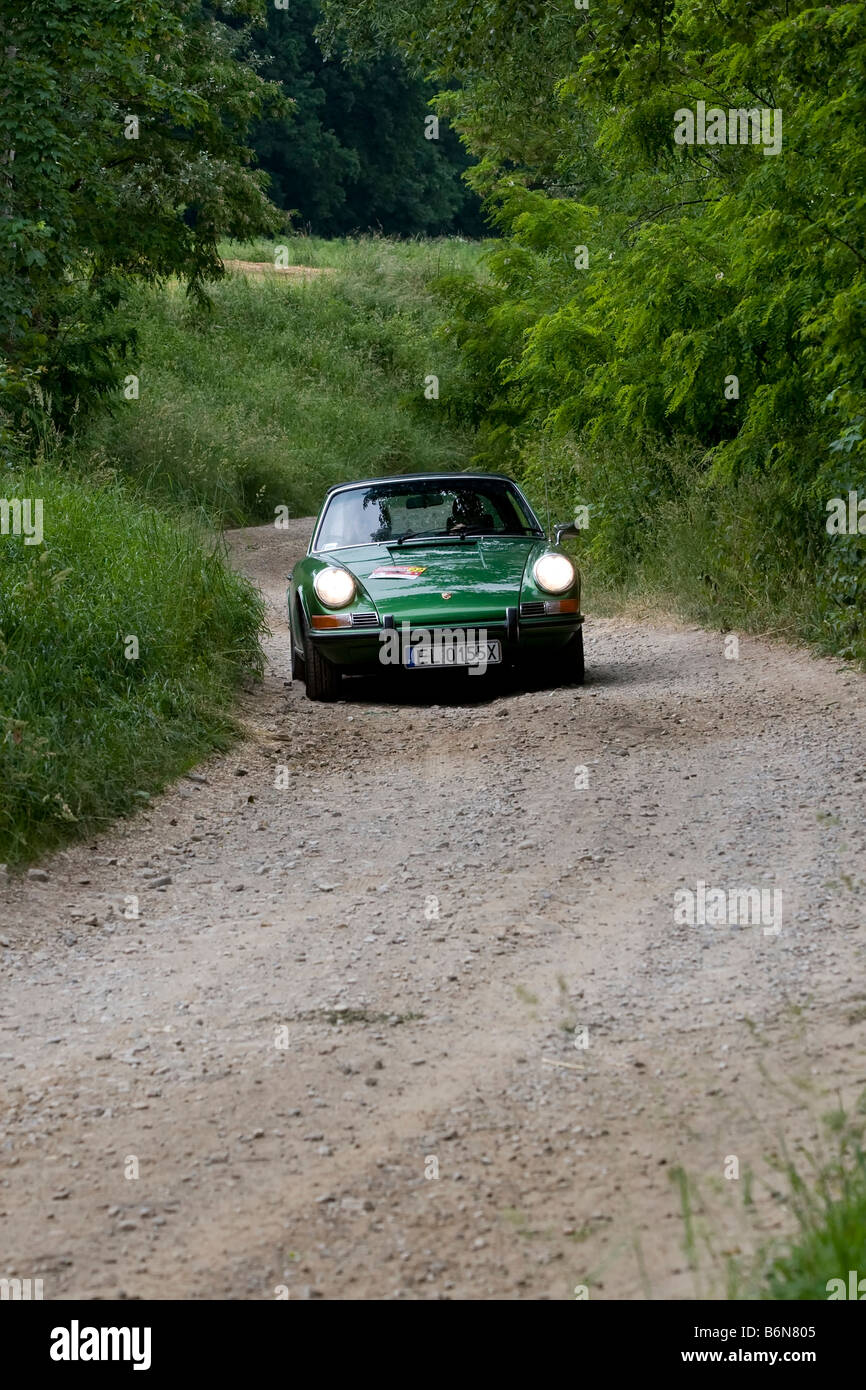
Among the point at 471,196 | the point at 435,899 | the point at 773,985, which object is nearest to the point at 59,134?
the point at 435,899

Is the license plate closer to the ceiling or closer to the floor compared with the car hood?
closer to the floor

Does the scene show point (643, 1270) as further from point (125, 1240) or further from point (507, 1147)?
point (125, 1240)

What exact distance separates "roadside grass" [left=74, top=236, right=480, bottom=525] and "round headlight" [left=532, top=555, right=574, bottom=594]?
10.5 m

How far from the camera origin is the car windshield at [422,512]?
10500mm

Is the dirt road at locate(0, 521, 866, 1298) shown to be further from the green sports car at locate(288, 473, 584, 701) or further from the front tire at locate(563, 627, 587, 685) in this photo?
the front tire at locate(563, 627, 587, 685)

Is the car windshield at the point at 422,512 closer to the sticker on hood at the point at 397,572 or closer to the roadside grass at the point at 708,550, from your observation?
the sticker on hood at the point at 397,572

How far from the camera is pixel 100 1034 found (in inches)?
173

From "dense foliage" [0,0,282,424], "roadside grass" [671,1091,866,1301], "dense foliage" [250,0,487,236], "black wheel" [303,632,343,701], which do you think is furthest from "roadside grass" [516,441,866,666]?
"dense foliage" [250,0,487,236]

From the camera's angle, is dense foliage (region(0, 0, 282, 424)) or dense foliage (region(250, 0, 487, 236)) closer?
dense foliage (region(0, 0, 282, 424))

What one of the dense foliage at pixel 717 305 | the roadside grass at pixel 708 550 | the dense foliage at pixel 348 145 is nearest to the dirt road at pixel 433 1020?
the roadside grass at pixel 708 550

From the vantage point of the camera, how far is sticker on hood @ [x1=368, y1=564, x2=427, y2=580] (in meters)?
9.66

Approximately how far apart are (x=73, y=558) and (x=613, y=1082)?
609cm

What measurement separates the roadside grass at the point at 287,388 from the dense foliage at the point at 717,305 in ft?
20.3

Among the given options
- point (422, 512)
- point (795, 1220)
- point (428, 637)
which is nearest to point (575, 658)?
point (428, 637)
